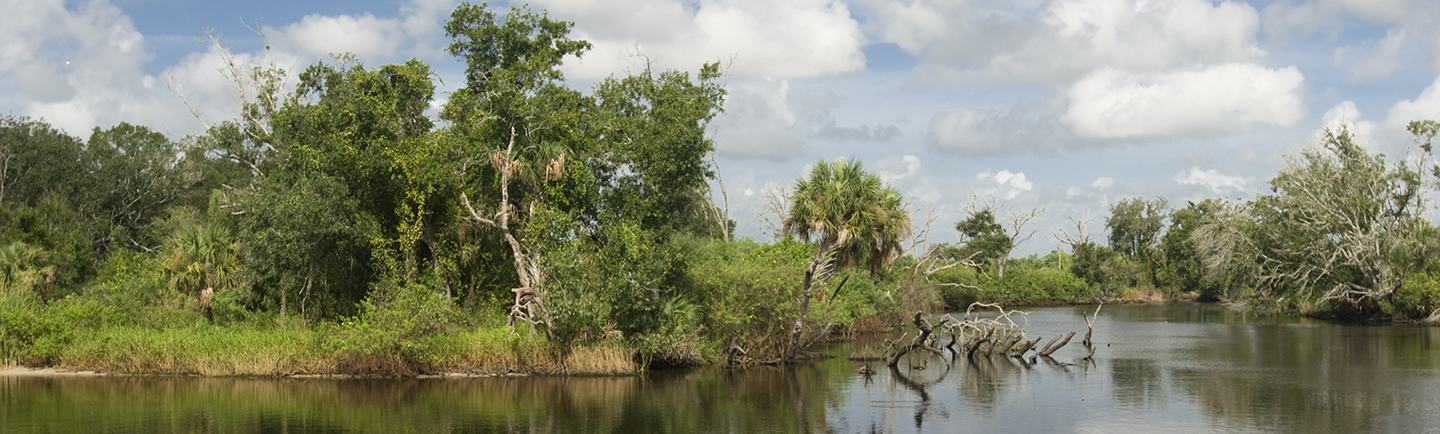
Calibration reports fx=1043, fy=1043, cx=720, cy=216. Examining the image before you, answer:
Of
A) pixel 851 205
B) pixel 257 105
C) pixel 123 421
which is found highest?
pixel 257 105

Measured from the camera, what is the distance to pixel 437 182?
30609 millimetres

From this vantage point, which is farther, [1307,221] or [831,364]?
[1307,221]

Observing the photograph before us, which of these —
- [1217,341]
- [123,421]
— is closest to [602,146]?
[123,421]

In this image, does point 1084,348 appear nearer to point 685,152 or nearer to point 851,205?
point 851,205

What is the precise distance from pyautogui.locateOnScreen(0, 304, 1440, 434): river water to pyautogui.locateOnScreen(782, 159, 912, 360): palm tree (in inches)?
138

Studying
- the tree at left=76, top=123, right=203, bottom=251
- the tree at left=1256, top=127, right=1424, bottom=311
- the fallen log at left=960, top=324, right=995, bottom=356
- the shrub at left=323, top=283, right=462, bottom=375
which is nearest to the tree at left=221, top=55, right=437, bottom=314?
the shrub at left=323, top=283, right=462, bottom=375

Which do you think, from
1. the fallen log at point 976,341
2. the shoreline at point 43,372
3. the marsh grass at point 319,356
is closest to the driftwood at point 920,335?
the fallen log at point 976,341

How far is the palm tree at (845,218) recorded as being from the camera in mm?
30406

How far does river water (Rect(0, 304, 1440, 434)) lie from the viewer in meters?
21.6

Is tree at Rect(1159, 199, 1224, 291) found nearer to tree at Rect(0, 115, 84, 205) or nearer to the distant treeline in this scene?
the distant treeline

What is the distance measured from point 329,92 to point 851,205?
60.0 ft

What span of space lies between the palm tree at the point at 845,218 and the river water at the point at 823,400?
11.5 ft

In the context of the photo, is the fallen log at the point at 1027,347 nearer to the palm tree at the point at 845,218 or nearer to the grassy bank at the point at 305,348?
the palm tree at the point at 845,218

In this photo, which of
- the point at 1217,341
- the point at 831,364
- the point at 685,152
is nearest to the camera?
the point at 685,152
